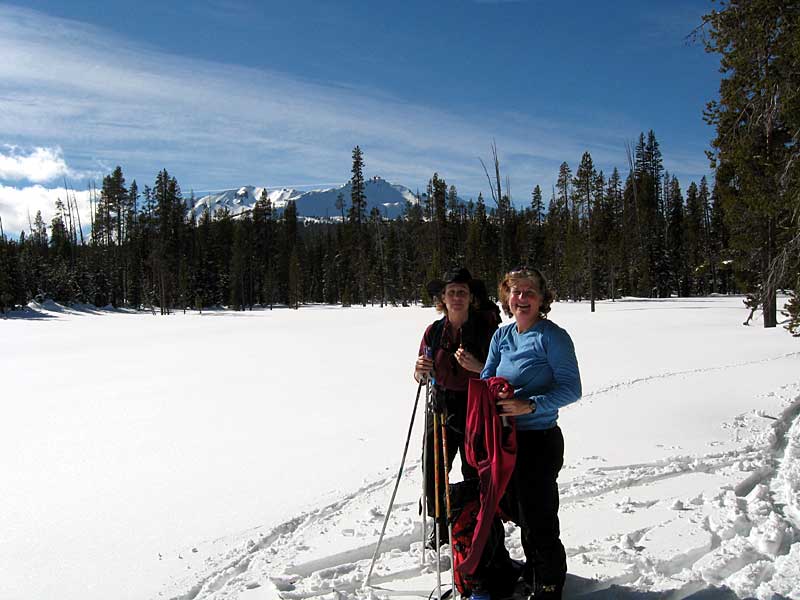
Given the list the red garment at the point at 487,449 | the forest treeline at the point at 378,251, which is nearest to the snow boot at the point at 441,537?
the red garment at the point at 487,449

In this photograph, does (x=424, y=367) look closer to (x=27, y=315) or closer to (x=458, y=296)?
(x=458, y=296)

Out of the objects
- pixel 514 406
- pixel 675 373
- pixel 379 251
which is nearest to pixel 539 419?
pixel 514 406

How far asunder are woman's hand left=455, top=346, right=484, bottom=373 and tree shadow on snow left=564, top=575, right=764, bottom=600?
1.45 metres

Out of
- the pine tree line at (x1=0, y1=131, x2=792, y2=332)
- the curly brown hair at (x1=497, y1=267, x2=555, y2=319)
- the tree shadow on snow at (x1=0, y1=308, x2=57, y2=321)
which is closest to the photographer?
the curly brown hair at (x1=497, y1=267, x2=555, y2=319)

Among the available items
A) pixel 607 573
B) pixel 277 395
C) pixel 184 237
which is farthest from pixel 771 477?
pixel 184 237

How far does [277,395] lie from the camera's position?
10375 mm

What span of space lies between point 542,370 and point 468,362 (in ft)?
2.06

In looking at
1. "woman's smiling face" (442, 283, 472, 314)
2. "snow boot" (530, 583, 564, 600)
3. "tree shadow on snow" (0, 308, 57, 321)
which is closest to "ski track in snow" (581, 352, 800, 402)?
"woman's smiling face" (442, 283, 472, 314)

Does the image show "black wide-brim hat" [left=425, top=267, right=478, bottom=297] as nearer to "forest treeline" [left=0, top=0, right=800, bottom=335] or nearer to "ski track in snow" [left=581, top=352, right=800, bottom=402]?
"ski track in snow" [left=581, top=352, right=800, bottom=402]

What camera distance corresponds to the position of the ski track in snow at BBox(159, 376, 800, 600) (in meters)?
3.40

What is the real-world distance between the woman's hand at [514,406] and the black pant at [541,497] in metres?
0.24

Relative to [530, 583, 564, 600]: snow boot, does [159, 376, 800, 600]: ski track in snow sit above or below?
below

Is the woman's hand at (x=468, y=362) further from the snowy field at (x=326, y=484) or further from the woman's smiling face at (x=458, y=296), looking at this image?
the snowy field at (x=326, y=484)

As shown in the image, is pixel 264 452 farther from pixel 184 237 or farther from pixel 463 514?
pixel 184 237
